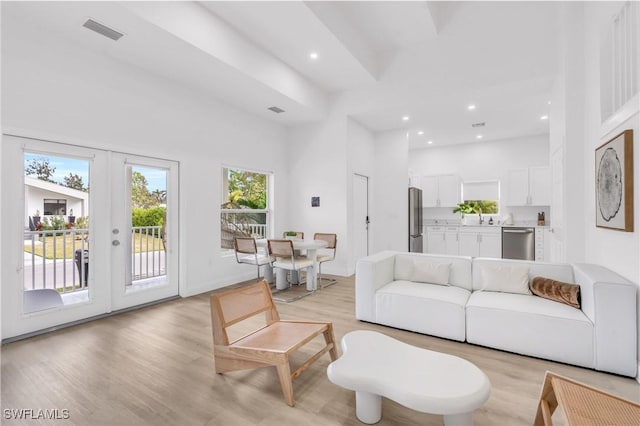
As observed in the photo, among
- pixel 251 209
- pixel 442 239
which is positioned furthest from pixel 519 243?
pixel 251 209

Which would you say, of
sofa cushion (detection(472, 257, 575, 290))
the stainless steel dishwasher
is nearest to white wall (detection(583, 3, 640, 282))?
sofa cushion (detection(472, 257, 575, 290))

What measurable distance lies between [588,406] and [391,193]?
17.9 feet

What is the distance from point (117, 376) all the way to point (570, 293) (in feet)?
12.3

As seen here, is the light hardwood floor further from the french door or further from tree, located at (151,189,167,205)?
tree, located at (151,189,167,205)

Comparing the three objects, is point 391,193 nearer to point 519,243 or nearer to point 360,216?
point 360,216

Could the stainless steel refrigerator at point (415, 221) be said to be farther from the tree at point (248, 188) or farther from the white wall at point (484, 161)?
the tree at point (248, 188)

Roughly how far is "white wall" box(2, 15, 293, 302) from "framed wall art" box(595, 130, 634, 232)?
187 inches

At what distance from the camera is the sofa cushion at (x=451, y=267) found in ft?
10.6

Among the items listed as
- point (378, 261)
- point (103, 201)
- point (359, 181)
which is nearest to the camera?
point (378, 261)

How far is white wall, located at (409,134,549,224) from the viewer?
7.12 m

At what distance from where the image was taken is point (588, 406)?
4.23 ft

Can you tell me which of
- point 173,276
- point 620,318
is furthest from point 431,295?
point 173,276

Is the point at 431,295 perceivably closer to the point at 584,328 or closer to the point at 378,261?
the point at 378,261

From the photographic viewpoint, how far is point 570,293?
2.54 m
